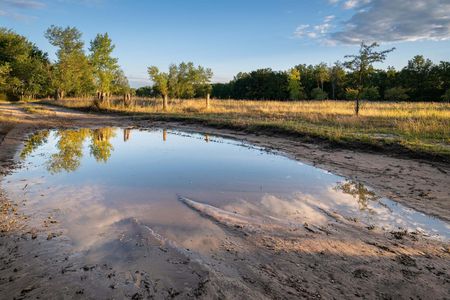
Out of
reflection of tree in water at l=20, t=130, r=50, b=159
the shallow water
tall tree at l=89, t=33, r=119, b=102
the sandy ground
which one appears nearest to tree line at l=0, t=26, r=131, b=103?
tall tree at l=89, t=33, r=119, b=102

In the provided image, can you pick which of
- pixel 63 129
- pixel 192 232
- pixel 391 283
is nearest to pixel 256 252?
pixel 192 232

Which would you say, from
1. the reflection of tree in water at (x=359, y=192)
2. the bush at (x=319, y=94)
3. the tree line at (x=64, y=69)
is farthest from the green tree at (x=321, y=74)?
the reflection of tree in water at (x=359, y=192)

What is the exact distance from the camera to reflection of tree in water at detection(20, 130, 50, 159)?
12225mm

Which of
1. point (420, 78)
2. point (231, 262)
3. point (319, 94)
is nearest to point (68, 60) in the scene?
point (319, 94)

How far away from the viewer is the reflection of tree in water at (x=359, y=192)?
23.8 ft

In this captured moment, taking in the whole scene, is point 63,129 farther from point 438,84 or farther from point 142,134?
point 438,84

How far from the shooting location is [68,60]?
160ft

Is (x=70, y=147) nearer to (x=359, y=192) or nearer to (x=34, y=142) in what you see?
(x=34, y=142)

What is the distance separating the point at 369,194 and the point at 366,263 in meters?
3.88

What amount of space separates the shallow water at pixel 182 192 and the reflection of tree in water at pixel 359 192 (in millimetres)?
21

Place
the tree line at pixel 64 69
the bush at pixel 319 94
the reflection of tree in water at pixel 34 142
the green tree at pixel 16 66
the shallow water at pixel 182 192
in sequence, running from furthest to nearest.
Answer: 1. the bush at pixel 319 94
2. the tree line at pixel 64 69
3. the green tree at pixel 16 66
4. the reflection of tree in water at pixel 34 142
5. the shallow water at pixel 182 192

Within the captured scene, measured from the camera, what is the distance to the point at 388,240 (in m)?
5.31

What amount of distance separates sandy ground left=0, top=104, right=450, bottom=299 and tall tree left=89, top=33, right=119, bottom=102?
3053cm

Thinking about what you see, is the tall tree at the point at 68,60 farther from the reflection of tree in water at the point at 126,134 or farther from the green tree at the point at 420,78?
the green tree at the point at 420,78
